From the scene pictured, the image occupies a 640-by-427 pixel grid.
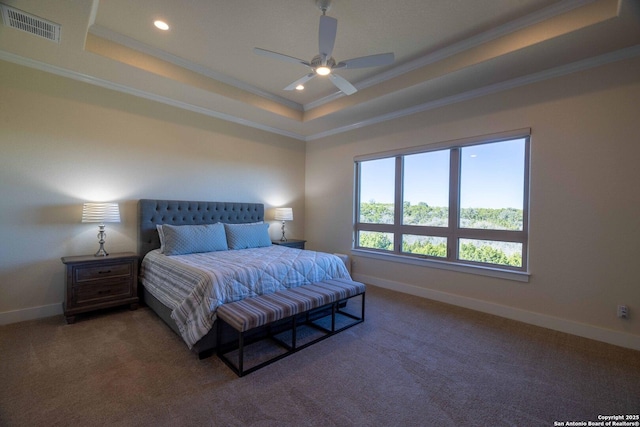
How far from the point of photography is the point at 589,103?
288cm

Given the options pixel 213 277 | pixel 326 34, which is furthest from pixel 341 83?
pixel 213 277

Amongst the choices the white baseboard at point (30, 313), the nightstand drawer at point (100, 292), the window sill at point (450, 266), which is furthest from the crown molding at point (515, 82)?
the white baseboard at point (30, 313)

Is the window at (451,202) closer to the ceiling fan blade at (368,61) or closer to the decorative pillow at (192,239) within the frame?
the ceiling fan blade at (368,61)

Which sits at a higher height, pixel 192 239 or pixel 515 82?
pixel 515 82

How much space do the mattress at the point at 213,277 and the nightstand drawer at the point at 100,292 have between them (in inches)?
8.7

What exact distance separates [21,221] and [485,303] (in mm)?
5511

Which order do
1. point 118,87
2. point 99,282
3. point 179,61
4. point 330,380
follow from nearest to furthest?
1. point 330,380
2. point 99,282
3. point 179,61
4. point 118,87

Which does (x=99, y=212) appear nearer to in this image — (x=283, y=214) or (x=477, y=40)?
(x=283, y=214)

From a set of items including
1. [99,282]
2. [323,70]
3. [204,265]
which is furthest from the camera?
[99,282]

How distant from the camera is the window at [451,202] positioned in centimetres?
342

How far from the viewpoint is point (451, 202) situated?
393cm

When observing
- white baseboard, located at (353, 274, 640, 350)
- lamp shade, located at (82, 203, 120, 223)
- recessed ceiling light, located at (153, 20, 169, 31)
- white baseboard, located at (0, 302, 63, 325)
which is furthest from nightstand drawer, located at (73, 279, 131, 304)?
white baseboard, located at (353, 274, 640, 350)

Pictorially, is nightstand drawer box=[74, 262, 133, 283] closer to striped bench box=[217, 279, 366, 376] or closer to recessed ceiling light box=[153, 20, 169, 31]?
striped bench box=[217, 279, 366, 376]

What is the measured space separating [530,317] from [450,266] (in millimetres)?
1007
